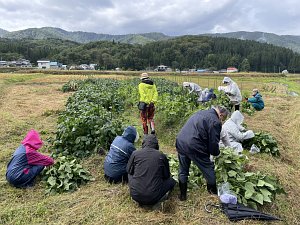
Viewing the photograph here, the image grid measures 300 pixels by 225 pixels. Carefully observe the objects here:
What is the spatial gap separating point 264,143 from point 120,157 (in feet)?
12.6

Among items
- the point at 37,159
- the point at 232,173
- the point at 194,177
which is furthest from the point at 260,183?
the point at 37,159

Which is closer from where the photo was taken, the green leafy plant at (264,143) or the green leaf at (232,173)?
the green leaf at (232,173)

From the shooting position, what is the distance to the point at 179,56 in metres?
97.1

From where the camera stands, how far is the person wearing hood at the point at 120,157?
218 inches

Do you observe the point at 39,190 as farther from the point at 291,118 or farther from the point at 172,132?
the point at 291,118

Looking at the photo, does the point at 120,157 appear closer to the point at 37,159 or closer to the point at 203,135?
the point at 37,159

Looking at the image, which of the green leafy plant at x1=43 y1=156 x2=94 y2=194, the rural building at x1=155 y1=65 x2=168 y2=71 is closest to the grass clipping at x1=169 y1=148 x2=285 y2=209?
the green leafy plant at x1=43 y1=156 x2=94 y2=194

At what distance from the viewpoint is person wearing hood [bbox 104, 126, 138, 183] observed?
554 cm

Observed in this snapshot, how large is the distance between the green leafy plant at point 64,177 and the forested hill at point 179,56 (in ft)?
271

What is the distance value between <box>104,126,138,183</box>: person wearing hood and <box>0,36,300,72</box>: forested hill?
8279cm

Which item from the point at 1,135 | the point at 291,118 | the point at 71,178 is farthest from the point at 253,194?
the point at 291,118

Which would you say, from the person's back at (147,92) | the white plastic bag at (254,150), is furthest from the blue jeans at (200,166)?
the person's back at (147,92)

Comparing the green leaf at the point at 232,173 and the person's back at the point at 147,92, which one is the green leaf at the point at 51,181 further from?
the person's back at the point at 147,92

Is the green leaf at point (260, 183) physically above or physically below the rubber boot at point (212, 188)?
above
